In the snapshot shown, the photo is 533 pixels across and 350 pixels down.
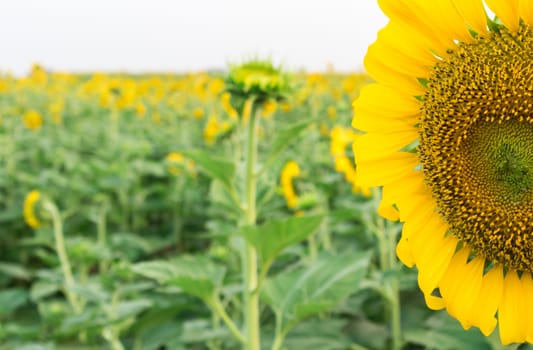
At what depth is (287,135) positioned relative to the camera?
1.24 m

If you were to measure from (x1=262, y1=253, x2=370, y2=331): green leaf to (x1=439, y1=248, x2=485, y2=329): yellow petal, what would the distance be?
0.43 metres

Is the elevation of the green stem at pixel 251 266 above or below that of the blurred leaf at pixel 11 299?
above

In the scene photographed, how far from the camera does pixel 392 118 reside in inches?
31.7

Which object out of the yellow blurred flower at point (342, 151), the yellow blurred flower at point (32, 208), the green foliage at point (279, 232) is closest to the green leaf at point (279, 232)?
the green foliage at point (279, 232)

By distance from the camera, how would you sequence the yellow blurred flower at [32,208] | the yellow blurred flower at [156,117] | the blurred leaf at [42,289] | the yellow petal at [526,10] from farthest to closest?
the yellow blurred flower at [156,117], the yellow blurred flower at [32,208], the blurred leaf at [42,289], the yellow petal at [526,10]

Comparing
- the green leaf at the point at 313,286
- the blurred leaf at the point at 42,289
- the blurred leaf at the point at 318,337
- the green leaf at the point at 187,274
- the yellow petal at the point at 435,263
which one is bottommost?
the blurred leaf at the point at 42,289

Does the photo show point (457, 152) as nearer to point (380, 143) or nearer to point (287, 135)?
point (380, 143)

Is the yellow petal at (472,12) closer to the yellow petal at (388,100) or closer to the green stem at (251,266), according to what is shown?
the yellow petal at (388,100)

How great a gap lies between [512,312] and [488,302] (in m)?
0.03

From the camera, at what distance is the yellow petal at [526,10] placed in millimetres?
692

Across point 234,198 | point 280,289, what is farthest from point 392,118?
point 280,289

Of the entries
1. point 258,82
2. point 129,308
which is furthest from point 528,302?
point 129,308

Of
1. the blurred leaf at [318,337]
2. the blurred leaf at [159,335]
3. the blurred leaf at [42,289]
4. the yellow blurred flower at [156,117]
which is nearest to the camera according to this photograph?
the blurred leaf at [318,337]

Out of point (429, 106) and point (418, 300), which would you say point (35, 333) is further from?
point (429, 106)
